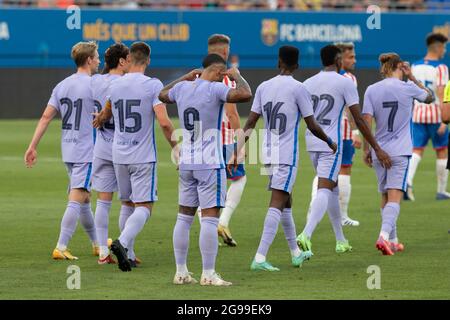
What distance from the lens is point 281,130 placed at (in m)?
11.1

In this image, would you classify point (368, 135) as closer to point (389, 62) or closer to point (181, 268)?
point (389, 62)

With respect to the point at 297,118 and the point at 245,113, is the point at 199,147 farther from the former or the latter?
the point at 245,113

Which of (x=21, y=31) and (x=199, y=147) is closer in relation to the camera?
(x=199, y=147)

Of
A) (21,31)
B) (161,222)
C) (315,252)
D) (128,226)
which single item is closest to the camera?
(128,226)

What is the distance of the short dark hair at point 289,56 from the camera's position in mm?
10945

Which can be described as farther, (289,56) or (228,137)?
(228,137)

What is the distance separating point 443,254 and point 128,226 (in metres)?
3.57

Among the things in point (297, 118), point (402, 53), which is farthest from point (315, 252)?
Answer: point (402, 53)

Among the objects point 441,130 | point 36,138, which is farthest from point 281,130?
point 441,130

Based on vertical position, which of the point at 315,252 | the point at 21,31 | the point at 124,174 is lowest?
the point at 315,252

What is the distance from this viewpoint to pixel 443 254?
12.0m

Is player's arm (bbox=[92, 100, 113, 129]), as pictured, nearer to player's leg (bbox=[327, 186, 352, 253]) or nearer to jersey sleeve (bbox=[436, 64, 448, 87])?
player's leg (bbox=[327, 186, 352, 253])

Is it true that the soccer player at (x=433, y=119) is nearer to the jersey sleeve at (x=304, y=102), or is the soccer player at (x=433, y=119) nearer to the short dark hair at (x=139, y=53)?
the jersey sleeve at (x=304, y=102)

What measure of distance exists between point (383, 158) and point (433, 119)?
635 centimetres
